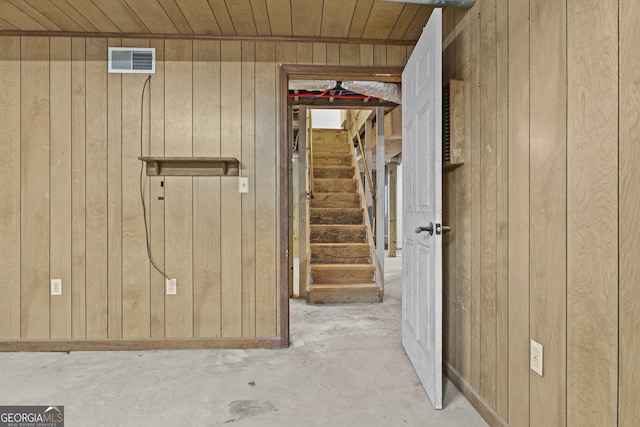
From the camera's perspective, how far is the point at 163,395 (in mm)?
1921

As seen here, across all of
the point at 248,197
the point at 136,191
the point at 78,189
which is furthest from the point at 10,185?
the point at 248,197

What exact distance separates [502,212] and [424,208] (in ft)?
1.50

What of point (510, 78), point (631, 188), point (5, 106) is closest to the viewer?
point (631, 188)

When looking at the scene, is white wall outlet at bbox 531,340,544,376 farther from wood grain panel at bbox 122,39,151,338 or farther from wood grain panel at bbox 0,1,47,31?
wood grain panel at bbox 0,1,47,31

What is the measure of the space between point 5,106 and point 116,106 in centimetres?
76

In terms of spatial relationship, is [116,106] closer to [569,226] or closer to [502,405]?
[569,226]

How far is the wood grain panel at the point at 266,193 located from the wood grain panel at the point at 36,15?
1.37 metres

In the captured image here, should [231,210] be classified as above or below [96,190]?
below

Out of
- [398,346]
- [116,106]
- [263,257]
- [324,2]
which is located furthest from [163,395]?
[324,2]

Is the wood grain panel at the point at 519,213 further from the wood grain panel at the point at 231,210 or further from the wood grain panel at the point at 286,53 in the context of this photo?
the wood grain panel at the point at 231,210

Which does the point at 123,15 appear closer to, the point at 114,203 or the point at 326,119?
the point at 114,203

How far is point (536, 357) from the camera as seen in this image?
1.36m

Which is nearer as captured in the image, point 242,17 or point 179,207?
point 242,17

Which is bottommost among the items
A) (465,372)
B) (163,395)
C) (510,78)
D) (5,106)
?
(163,395)
